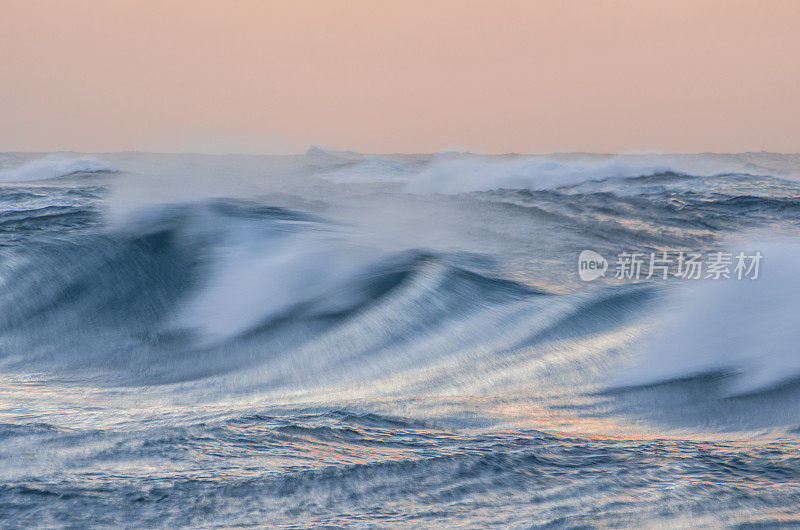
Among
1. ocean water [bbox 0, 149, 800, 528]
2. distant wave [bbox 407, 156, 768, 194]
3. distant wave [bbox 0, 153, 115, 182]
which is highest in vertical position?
distant wave [bbox 407, 156, 768, 194]

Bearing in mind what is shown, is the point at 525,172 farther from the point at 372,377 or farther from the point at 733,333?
the point at 372,377

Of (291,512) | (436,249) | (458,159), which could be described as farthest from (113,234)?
(458,159)

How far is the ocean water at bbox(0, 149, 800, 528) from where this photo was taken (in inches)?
100

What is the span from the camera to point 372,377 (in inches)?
173

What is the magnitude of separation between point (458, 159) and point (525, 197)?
9.40m

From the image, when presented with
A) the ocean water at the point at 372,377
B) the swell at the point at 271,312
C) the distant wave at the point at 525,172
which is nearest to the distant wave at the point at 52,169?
the distant wave at the point at 525,172

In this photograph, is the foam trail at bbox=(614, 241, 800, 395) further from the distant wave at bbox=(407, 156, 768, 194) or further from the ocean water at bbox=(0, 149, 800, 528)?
the distant wave at bbox=(407, 156, 768, 194)

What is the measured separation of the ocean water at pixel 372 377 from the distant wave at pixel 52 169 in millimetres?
14547

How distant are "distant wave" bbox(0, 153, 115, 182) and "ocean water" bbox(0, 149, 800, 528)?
14.5 meters

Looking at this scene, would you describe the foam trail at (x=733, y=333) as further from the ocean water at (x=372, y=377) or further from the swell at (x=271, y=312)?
the swell at (x=271, y=312)

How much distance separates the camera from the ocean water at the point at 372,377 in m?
2.55

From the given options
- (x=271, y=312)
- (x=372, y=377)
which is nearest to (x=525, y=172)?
(x=271, y=312)

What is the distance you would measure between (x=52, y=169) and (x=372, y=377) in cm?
2387

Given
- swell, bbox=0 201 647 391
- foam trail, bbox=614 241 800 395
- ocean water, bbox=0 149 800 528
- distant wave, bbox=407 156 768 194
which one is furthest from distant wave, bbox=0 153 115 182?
foam trail, bbox=614 241 800 395
